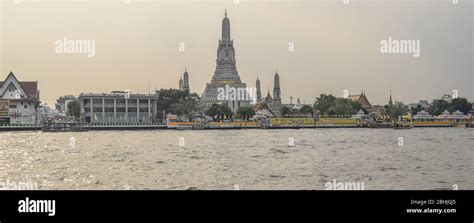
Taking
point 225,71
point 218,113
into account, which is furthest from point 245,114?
point 225,71

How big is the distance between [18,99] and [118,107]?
1238 cm

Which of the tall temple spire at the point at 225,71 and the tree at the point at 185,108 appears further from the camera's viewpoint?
the tall temple spire at the point at 225,71

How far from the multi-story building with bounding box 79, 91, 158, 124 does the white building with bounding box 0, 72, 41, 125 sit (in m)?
5.86

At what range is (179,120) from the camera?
225ft

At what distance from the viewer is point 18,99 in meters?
61.5

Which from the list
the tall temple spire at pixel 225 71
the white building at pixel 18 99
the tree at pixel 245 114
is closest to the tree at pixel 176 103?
the tree at pixel 245 114

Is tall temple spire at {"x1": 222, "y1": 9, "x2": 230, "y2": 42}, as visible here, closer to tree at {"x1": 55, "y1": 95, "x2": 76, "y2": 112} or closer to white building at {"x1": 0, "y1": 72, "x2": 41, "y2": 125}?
tree at {"x1": 55, "y1": 95, "x2": 76, "y2": 112}

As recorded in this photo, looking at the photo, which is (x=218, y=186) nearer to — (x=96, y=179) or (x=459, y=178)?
(x=96, y=179)

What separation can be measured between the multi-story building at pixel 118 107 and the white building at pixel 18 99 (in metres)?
5.86

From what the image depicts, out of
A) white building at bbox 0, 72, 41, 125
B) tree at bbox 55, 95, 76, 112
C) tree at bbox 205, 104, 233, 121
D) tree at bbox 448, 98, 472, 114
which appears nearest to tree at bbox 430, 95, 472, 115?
tree at bbox 448, 98, 472, 114

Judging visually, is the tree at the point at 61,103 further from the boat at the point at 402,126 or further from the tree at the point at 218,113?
the boat at the point at 402,126

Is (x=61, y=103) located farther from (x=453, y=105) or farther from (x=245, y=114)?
(x=453, y=105)

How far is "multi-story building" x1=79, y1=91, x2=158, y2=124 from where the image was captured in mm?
67938

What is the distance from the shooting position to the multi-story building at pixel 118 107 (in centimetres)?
6794
